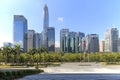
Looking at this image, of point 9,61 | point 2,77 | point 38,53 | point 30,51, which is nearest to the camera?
point 2,77

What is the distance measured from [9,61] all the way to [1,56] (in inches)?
237

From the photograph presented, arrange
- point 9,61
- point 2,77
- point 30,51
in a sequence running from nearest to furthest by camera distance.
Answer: point 2,77 → point 30,51 → point 9,61

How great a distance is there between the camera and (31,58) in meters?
186

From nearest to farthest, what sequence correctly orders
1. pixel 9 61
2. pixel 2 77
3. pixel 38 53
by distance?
pixel 2 77, pixel 38 53, pixel 9 61

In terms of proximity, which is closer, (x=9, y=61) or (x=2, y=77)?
(x=2, y=77)

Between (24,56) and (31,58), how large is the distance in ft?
12.2

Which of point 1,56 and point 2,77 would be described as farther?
point 1,56

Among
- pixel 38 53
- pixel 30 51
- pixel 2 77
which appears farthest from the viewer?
pixel 38 53

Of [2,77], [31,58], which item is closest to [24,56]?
[31,58]

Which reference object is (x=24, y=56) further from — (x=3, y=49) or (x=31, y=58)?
(x=3, y=49)

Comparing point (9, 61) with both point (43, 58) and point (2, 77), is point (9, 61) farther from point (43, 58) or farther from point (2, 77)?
point (2, 77)

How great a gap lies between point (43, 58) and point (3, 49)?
98.0 feet

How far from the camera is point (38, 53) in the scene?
177 m

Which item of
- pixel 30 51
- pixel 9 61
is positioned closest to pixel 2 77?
pixel 30 51
